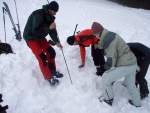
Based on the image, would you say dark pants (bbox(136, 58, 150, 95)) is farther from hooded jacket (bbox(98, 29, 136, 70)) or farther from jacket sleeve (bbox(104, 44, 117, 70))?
jacket sleeve (bbox(104, 44, 117, 70))

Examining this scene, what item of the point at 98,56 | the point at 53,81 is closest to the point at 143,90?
the point at 98,56

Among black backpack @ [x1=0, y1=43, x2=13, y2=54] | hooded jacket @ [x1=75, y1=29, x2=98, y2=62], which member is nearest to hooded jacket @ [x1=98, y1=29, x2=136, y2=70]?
hooded jacket @ [x1=75, y1=29, x2=98, y2=62]

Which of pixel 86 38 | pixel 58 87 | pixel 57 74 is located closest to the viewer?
pixel 86 38

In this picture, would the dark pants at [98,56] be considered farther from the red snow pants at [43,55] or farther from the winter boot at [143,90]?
the winter boot at [143,90]

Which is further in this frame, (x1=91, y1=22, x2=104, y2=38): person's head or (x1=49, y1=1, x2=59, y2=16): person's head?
(x1=49, y1=1, x2=59, y2=16): person's head

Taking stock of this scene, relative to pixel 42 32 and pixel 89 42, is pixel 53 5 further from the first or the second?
pixel 89 42

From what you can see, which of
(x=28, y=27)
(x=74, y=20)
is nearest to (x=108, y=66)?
(x=28, y=27)

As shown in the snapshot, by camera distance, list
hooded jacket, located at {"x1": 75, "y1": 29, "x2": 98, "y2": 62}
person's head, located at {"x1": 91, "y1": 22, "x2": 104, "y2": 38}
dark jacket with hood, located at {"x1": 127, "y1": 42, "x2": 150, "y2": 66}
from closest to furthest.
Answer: person's head, located at {"x1": 91, "y1": 22, "x2": 104, "y2": 38} < dark jacket with hood, located at {"x1": 127, "y1": 42, "x2": 150, "y2": 66} < hooded jacket, located at {"x1": 75, "y1": 29, "x2": 98, "y2": 62}

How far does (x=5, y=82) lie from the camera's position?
19.7 ft

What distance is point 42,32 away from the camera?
213 inches

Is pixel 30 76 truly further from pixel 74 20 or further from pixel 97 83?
pixel 74 20

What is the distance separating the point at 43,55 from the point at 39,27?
2.54 ft

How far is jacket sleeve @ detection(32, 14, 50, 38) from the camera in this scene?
5220mm

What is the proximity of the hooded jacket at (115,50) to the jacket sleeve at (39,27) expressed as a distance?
1538 millimetres
